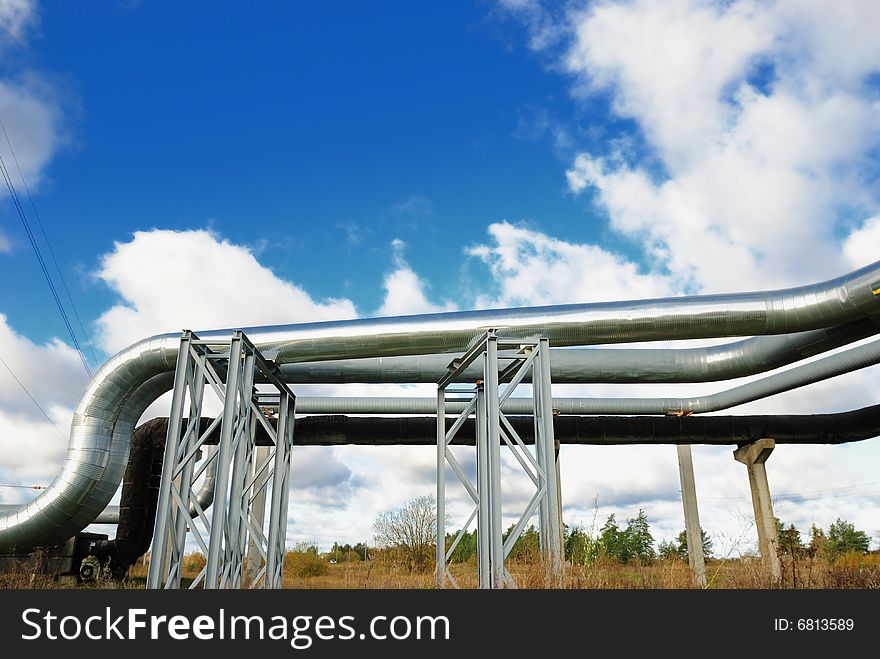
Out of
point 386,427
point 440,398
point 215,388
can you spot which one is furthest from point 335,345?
point 386,427

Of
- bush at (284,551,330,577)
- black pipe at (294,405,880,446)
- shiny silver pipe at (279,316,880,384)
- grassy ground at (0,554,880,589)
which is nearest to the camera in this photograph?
grassy ground at (0,554,880,589)

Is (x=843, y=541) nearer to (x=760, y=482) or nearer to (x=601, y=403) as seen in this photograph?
(x=760, y=482)

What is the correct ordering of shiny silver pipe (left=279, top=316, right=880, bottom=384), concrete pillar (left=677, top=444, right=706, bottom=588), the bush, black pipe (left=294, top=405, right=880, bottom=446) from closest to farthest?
shiny silver pipe (left=279, top=316, right=880, bottom=384), black pipe (left=294, top=405, right=880, bottom=446), concrete pillar (left=677, top=444, right=706, bottom=588), the bush

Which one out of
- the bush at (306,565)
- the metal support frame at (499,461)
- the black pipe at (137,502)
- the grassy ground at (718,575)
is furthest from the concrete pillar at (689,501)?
the black pipe at (137,502)

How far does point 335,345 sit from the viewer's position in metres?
11.1

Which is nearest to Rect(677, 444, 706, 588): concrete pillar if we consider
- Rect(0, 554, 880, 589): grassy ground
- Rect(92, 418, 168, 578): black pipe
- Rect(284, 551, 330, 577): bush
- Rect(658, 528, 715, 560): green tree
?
Rect(658, 528, 715, 560): green tree

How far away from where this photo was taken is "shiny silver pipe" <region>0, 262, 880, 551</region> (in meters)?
10.0

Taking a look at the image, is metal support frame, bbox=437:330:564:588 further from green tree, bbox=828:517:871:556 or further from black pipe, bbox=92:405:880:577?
green tree, bbox=828:517:871:556

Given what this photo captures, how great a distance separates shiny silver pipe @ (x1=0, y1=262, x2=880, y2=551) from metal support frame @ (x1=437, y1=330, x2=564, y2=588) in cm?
46

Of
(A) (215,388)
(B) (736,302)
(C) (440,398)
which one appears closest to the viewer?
(B) (736,302)

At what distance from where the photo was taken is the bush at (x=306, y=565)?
19484 mm

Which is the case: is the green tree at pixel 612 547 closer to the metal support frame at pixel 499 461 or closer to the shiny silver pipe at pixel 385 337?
the metal support frame at pixel 499 461
